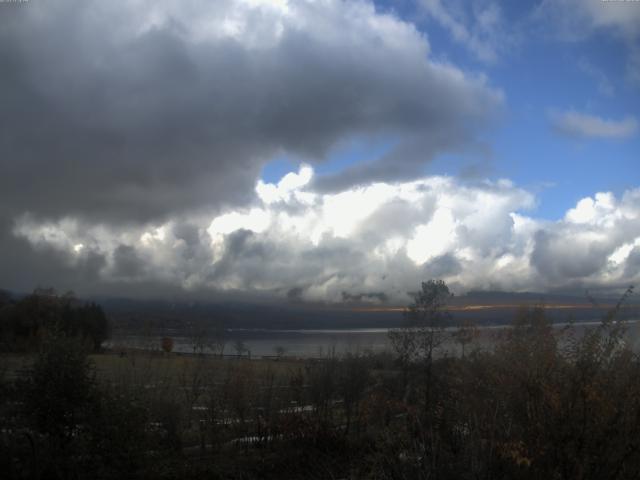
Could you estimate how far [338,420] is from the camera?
1634 centimetres

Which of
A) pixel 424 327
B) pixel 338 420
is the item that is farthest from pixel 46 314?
pixel 338 420

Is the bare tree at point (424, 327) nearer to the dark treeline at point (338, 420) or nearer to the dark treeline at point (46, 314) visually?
the dark treeline at point (338, 420)

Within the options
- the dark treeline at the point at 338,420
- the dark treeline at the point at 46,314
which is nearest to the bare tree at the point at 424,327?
the dark treeline at the point at 338,420

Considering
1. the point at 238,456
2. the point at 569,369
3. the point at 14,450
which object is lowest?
the point at 238,456

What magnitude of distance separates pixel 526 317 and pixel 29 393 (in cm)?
1943

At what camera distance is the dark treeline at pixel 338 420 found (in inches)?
288

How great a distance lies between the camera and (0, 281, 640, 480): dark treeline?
7.32 meters

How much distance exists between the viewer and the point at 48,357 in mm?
10766

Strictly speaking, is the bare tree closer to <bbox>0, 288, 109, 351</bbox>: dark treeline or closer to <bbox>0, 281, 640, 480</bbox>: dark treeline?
<bbox>0, 281, 640, 480</bbox>: dark treeline

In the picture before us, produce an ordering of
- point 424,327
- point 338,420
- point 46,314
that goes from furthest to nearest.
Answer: point 46,314, point 424,327, point 338,420

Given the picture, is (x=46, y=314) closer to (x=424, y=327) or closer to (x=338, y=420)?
(x=424, y=327)

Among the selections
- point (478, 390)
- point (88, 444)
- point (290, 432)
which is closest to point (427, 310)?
point (290, 432)

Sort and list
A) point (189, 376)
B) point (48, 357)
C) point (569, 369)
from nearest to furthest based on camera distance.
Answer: point (569, 369) < point (48, 357) < point (189, 376)

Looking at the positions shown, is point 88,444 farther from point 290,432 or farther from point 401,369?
point 401,369
